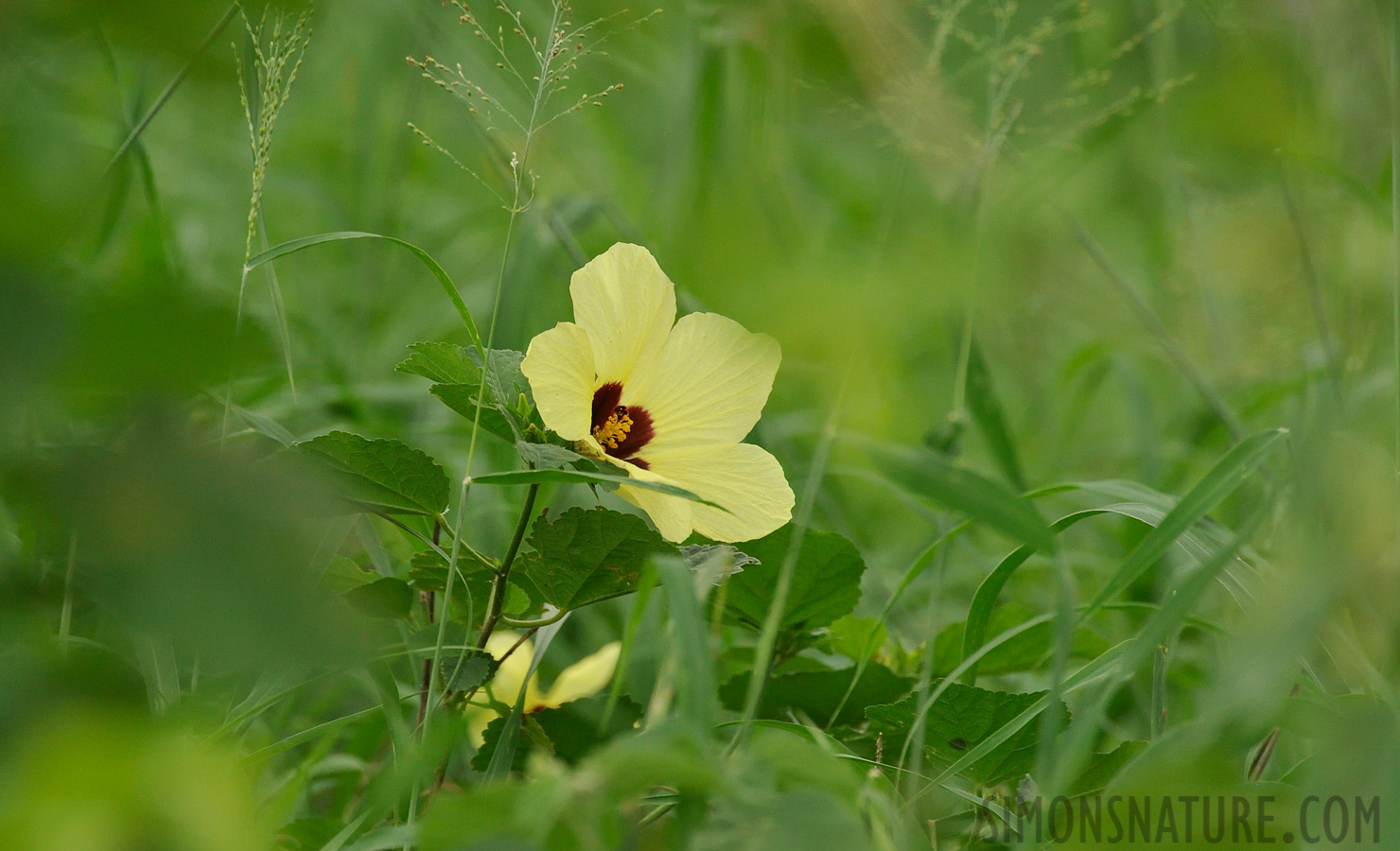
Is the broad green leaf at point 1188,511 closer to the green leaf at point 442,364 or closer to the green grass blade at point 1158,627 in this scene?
the green grass blade at point 1158,627

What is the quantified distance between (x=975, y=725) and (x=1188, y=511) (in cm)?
19

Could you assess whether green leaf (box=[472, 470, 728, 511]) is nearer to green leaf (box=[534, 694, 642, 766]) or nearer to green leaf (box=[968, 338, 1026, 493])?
green leaf (box=[534, 694, 642, 766])

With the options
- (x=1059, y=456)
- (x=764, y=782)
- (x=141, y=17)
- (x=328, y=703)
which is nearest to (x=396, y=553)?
(x=328, y=703)

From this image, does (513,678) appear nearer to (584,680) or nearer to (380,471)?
(584,680)

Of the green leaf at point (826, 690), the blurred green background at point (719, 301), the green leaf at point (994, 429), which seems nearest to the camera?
the blurred green background at point (719, 301)

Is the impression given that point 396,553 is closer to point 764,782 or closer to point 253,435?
point 253,435

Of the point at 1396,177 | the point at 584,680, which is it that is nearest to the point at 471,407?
A: the point at 584,680

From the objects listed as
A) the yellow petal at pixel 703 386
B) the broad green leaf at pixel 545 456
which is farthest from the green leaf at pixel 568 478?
the yellow petal at pixel 703 386

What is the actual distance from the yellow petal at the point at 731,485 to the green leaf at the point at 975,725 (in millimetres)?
156

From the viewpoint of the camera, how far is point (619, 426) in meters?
0.73

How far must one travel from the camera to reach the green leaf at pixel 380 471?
63 cm

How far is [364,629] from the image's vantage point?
28 centimetres

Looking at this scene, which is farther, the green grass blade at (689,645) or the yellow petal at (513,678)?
the yellow petal at (513,678)

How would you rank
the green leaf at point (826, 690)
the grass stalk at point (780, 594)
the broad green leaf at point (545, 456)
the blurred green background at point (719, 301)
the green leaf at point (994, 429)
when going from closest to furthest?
the blurred green background at point (719, 301) < the grass stalk at point (780, 594) < the broad green leaf at point (545, 456) < the green leaf at point (826, 690) < the green leaf at point (994, 429)
